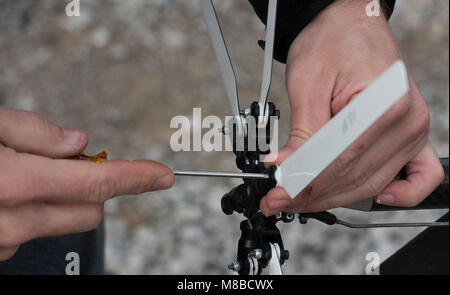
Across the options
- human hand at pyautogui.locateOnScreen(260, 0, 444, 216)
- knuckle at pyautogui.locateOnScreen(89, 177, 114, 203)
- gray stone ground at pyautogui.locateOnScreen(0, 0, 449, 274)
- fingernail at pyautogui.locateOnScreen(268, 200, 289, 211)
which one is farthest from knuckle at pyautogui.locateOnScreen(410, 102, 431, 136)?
gray stone ground at pyautogui.locateOnScreen(0, 0, 449, 274)

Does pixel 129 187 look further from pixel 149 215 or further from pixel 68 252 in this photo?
pixel 149 215

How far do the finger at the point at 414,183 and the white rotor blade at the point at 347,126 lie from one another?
168 millimetres

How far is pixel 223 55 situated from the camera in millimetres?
589

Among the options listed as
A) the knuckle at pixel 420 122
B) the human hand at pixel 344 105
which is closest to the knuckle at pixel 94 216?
the human hand at pixel 344 105

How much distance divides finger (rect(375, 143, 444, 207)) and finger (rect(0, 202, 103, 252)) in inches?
11.0

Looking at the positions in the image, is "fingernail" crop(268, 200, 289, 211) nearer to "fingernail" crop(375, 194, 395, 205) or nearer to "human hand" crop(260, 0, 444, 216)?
"human hand" crop(260, 0, 444, 216)

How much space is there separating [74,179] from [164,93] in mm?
1419

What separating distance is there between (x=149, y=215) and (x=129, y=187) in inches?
46.7

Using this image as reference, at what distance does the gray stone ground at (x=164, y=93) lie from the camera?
1.53 m

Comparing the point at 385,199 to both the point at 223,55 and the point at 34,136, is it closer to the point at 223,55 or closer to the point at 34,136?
the point at 223,55

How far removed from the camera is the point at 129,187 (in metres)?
0.41

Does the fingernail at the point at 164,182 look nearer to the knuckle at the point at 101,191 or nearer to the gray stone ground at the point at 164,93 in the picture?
the knuckle at the point at 101,191

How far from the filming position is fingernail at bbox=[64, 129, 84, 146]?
404mm
